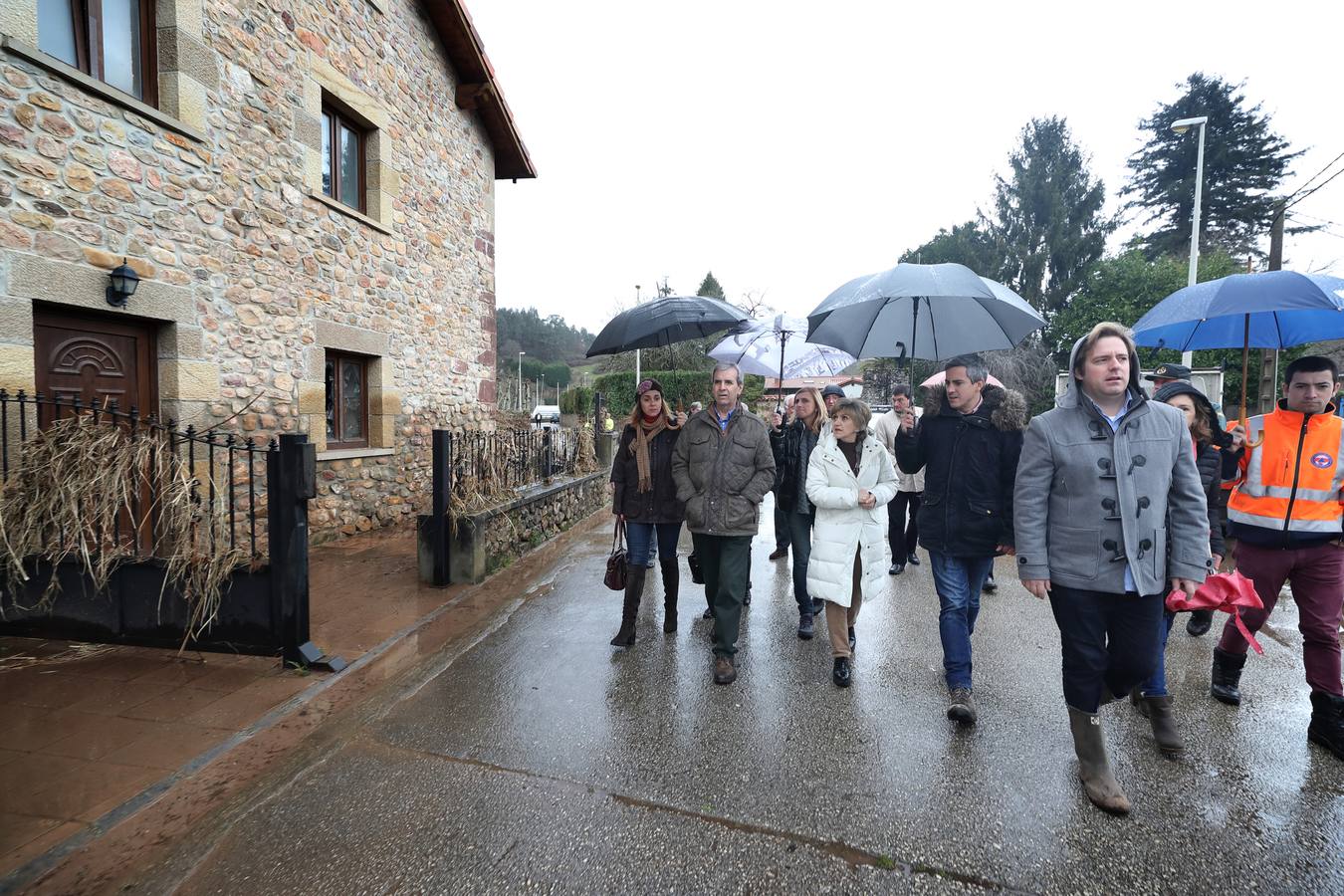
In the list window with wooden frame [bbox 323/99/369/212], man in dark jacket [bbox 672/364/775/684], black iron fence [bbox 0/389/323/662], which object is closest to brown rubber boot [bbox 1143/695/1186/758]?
man in dark jacket [bbox 672/364/775/684]

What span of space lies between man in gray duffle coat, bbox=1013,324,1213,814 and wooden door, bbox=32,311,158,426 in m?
5.72

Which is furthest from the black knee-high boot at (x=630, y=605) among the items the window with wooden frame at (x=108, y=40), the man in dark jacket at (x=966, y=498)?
the window with wooden frame at (x=108, y=40)

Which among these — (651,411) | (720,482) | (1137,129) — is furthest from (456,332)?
(1137,129)

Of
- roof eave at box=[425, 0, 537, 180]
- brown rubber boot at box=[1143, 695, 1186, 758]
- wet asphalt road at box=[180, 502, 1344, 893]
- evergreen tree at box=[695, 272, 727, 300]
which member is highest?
evergreen tree at box=[695, 272, 727, 300]

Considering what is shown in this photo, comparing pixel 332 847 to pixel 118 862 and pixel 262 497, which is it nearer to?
pixel 118 862

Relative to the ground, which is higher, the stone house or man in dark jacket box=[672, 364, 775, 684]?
the stone house

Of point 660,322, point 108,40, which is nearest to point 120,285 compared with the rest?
point 108,40

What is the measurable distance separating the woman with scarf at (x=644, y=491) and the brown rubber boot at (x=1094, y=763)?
7.83 feet

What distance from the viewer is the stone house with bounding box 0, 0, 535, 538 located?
175 inches

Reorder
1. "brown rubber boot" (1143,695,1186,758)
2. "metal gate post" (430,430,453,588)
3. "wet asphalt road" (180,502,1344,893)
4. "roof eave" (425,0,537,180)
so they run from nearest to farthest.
A: 1. "wet asphalt road" (180,502,1344,893)
2. "brown rubber boot" (1143,695,1186,758)
3. "metal gate post" (430,430,453,588)
4. "roof eave" (425,0,537,180)

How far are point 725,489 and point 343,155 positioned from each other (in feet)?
23.0

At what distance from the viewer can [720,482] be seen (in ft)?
12.4

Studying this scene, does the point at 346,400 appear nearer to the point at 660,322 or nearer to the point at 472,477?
the point at 472,477

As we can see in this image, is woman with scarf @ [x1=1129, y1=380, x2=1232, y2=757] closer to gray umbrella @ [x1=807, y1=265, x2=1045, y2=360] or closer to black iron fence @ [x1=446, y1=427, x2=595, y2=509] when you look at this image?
gray umbrella @ [x1=807, y1=265, x2=1045, y2=360]
